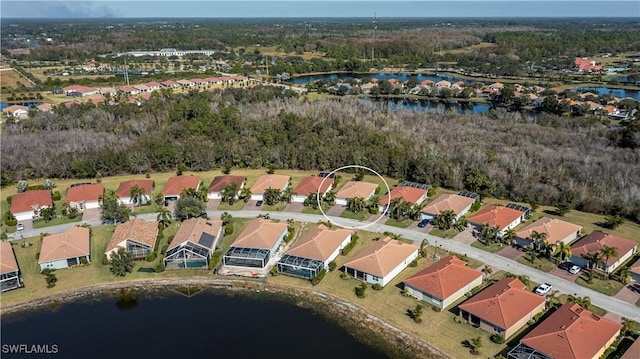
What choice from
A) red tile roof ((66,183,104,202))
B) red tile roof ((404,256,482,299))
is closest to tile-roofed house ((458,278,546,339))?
red tile roof ((404,256,482,299))

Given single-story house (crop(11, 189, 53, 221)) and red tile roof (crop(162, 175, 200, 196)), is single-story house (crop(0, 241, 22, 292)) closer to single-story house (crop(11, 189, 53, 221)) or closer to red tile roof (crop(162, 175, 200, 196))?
single-story house (crop(11, 189, 53, 221))

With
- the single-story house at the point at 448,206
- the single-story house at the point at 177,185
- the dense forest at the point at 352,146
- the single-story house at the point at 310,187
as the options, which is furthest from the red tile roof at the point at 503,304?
the single-story house at the point at 177,185

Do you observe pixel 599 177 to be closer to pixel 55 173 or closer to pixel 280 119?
pixel 280 119

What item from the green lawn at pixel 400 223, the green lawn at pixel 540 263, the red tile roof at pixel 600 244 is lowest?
the green lawn at pixel 540 263

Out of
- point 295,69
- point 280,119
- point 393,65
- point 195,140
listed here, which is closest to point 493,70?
point 393,65

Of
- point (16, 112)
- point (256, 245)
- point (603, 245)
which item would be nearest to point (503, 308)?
point (603, 245)

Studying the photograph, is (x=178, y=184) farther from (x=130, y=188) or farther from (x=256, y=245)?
(x=256, y=245)

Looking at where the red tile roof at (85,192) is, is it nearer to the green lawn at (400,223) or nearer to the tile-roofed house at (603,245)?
the green lawn at (400,223)
